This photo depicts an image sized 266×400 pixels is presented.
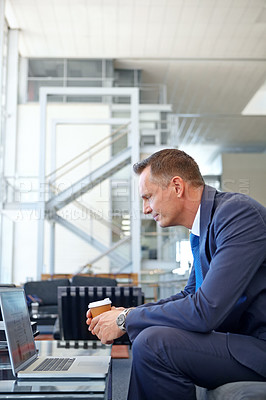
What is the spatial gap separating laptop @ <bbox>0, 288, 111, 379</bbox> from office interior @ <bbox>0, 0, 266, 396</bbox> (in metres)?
4.86

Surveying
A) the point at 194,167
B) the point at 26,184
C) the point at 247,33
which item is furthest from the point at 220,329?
the point at 247,33

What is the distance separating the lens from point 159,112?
28.2 feet

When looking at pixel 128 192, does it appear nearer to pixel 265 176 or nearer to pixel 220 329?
pixel 265 176

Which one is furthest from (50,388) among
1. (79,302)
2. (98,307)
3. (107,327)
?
(79,302)

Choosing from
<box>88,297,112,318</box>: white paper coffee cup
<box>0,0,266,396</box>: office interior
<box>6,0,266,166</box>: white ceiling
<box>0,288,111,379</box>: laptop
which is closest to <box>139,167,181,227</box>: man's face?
<box>88,297,112,318</box>: white paper coffee cup

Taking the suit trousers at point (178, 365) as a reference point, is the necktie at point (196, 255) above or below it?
above

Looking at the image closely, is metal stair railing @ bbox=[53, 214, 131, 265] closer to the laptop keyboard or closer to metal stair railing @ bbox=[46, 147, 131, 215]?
metal stair railing @ bbox=[46, 147, 131, 215]

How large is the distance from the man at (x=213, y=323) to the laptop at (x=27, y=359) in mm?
108

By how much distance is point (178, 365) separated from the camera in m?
1.15

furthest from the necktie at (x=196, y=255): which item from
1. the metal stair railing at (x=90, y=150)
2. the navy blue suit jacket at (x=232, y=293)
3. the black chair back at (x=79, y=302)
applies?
the metal stair railing at (x=90, y=150)

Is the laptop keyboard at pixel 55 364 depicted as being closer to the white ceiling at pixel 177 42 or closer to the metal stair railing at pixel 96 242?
the metal stair railing at pixel 96 242

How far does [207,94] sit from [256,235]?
442 inches

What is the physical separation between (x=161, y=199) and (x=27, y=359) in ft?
1.94

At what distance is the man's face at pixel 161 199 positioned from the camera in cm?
141
